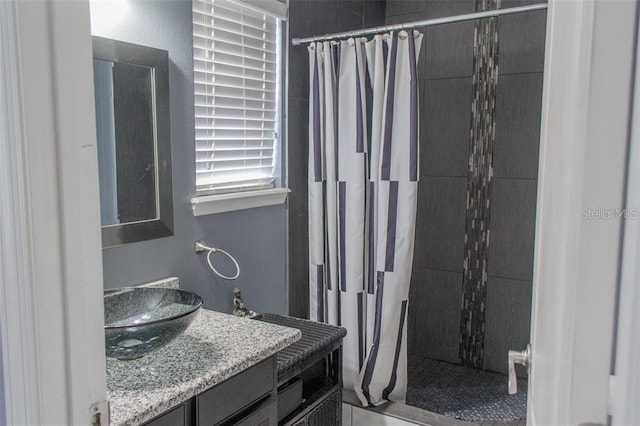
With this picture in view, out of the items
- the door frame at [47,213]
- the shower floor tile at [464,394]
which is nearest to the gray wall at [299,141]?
the shower floor tile at [464,394]

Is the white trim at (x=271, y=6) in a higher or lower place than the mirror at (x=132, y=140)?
higher

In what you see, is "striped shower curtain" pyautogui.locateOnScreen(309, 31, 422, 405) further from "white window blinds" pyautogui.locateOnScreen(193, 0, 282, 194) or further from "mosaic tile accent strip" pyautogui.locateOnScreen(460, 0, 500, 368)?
"mosaic tile accent strip" pyautogui.locateOnScreen(460, 0, 500, 368)

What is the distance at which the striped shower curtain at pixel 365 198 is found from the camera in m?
2.39

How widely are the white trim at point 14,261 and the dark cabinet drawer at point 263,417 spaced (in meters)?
0.79

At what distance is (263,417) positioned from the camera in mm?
1534

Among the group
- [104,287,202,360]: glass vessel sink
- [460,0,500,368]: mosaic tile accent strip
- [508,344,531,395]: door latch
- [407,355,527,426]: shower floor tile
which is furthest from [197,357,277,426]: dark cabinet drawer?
[460,0,500,368]: mosaic tile accent strip

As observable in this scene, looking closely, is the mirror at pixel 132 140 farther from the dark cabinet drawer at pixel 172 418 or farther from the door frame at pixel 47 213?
the door frame at pixel 47 213

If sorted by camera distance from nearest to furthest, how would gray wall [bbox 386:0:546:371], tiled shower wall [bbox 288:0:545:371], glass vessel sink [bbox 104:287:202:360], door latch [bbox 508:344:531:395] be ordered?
door latch [bbox 508:344:531:395]
glass vessel sink [bbox 104:287:202:360]
tiled shower wall [bbox 288:0:545:371]
gray wall [bbox 386:0:546:371]

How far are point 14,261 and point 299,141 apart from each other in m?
1.99

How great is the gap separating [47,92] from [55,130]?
2.0 inches

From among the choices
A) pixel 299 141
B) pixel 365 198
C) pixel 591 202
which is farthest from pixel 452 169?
pixel 591 202

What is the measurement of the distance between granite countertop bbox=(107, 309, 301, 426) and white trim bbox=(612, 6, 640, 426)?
93 centimetres

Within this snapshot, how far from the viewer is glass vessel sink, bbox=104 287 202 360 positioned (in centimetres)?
129

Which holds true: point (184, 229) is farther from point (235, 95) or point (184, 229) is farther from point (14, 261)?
point (14, 261)
